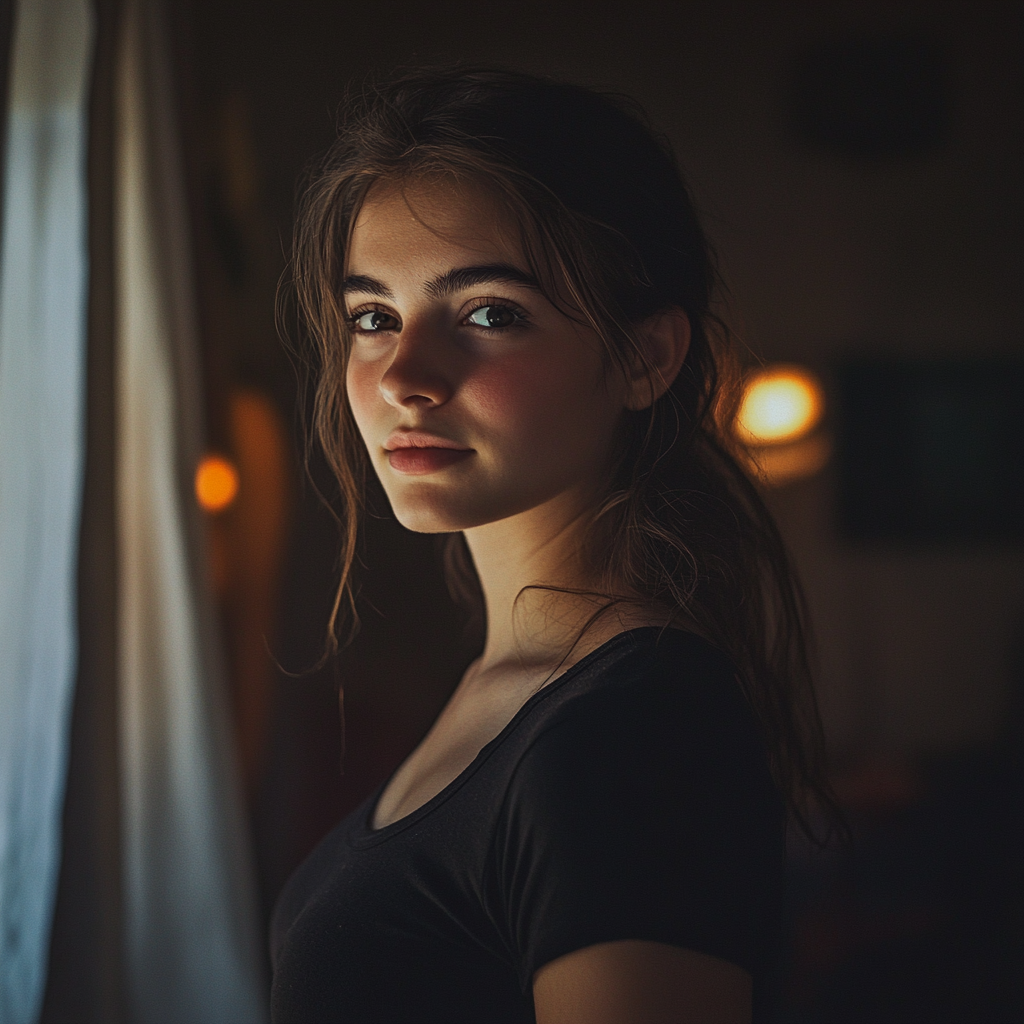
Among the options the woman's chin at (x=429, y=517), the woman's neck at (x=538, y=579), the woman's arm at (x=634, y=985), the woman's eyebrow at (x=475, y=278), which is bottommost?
the woman's arm at (x=634, y=985)

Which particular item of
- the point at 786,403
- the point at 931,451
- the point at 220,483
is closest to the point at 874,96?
the point at 786,403

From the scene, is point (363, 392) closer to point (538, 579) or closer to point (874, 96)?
point (538, 579)

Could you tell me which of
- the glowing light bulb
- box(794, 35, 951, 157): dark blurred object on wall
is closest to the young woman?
the glowing light bulb

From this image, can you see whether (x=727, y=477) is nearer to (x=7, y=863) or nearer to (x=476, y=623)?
(x=476, y=623)

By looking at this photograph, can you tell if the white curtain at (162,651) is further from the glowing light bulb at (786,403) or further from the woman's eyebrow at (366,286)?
the glowing light bulb at (786,403)

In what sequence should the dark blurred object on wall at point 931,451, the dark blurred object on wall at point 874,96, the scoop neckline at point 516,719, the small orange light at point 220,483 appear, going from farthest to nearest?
the dark blurred object on wall at point 931,451, the dark blurred object on wall at point 874,96, the small orange light at point 220,483, the scoop neckline at point 516,719

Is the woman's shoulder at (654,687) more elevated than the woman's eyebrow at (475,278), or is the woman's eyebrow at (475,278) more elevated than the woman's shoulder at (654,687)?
the woman's eyebrow at (475,278)

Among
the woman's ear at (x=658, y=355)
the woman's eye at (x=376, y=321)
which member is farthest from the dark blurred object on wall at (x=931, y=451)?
the woman's eye at (x=376, y=321)

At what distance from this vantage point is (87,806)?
1.16 meters

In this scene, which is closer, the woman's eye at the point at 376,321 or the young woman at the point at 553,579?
the young woman at the point at 553,579

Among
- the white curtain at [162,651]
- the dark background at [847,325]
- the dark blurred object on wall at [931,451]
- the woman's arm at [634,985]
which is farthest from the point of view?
the dark blurred object on wall at [931,451]

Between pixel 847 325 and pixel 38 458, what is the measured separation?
2.55 meters

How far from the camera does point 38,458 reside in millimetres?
1143

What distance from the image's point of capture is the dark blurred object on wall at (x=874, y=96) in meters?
2.74
